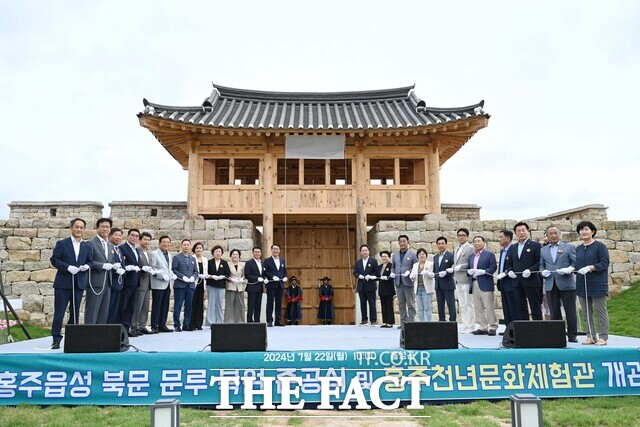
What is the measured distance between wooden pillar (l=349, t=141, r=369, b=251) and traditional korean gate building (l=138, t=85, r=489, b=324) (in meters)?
0.03

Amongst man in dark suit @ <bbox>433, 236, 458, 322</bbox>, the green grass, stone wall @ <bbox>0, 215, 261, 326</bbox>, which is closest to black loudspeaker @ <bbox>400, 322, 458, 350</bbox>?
man in dark suit @ <bbox>433, 236, 458, 322</bbox>

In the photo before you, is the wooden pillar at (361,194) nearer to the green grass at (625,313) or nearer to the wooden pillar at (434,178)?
the wooden pillar at (434,178)

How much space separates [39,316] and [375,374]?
29.5 ft

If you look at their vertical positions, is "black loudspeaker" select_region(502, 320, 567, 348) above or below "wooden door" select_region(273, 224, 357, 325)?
below

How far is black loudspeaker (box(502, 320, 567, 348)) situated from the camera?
5.26 m

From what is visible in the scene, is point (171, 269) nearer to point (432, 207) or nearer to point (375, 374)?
point (375, 374)

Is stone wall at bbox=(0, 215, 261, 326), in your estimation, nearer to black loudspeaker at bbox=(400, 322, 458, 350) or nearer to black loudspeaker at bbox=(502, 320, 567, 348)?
black loudspeaker at bbox=(400, 322, 458, 350)

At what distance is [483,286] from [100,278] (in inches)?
231

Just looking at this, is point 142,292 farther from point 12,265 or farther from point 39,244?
point 12,265

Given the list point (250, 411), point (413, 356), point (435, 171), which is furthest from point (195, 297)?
point (435, 171)

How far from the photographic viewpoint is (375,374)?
4.98 metres

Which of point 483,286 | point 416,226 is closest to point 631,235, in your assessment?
point 416,226

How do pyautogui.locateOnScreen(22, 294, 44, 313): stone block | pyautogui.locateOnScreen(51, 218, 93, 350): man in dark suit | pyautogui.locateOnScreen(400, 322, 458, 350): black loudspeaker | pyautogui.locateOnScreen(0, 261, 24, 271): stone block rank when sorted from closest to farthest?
pyautogui.locateOnScreen(400, 322, 458, 350): black loudspeaker, pyautogui.locateOnScreen(51, 218, 93, 350): man in dark suit, pyautogui.locateOnScreen(22, 294, 44, 313): stone block, pyautogui.locateOnScreen(0, 261, 24, 271): stone block

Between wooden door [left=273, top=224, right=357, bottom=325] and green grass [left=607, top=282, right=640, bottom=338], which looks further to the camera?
wooden door [left=273, top=224, right=357, bottom=325]
